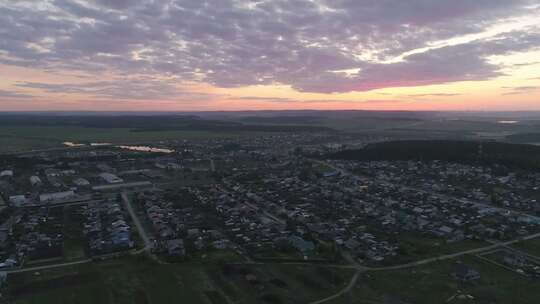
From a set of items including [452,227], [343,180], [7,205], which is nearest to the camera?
[452,227]

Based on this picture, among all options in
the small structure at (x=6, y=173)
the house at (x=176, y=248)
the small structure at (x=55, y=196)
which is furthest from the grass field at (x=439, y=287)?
the small structure at (x=6, y=173)

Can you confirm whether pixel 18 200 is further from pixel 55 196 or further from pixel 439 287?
pixel 439 287

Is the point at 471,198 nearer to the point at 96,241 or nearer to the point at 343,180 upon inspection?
the point at 343,180

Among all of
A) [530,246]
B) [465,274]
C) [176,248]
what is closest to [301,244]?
[176,248]

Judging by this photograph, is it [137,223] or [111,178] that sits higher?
[111,178]

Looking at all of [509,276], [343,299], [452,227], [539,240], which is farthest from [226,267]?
[539,240]

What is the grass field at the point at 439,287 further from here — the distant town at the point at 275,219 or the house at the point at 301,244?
the house at the point at 301,244

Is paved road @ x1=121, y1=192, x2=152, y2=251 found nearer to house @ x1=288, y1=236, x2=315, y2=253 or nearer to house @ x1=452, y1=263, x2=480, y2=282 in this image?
house @ x1=288, y1=236, x2=315, y2=253
